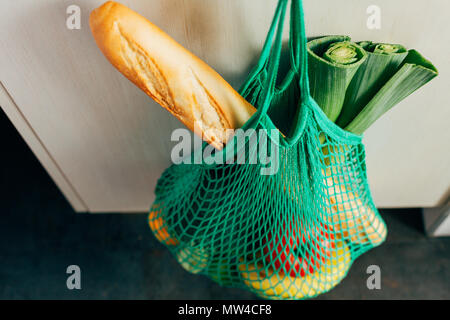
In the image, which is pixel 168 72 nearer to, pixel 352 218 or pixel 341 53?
pixel 341 53

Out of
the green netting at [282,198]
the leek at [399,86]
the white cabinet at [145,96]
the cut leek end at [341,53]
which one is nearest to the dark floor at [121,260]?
the white cabinet at [145,96]

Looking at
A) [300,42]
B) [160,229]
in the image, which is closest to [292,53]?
[300,42]

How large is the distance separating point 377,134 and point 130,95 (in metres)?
0.46

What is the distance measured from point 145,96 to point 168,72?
17 cm

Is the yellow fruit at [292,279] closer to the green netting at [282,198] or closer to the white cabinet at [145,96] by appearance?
the green netting at [282,198]

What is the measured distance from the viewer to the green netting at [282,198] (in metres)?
0.60

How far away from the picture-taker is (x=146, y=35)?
0.55 meters

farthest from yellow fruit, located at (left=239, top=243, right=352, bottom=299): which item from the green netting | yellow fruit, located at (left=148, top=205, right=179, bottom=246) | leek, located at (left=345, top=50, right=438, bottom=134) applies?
leek, located at (left=345, top=50, right=438, bottom=134)

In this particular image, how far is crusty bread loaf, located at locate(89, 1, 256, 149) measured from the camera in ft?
1.79

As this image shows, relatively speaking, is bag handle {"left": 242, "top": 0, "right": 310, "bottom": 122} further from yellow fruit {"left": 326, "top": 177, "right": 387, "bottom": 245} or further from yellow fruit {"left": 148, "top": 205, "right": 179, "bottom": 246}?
yellow fruit {"left": 148, "top": 205, "right": 179, "bottom": 246}

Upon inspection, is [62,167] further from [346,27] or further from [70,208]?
[346,27]

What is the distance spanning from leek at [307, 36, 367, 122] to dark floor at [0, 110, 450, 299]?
55 cm

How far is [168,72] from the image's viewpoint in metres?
0.57

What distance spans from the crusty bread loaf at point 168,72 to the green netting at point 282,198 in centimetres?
4
